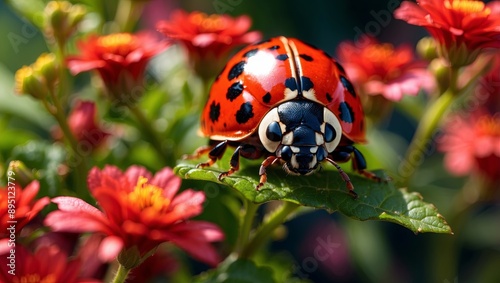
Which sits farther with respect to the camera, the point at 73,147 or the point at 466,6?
the point at 73,147

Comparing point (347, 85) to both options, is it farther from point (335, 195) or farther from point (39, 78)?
point (39, 78)

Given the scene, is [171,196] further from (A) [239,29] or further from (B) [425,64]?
(B) [425,64]

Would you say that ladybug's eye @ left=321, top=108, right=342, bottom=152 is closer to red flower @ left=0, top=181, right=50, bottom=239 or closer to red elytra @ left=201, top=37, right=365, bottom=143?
red elytra @ left=201, top=37, right=365, bottom=143

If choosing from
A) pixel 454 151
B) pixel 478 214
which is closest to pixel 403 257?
pixel 478 214

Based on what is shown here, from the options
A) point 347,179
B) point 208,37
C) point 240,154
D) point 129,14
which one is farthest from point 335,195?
point 129,14

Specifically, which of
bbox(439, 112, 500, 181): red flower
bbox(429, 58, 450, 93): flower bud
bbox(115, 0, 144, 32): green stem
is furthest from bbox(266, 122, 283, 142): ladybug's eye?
bbox(439, 112, 500, 181): red flower
